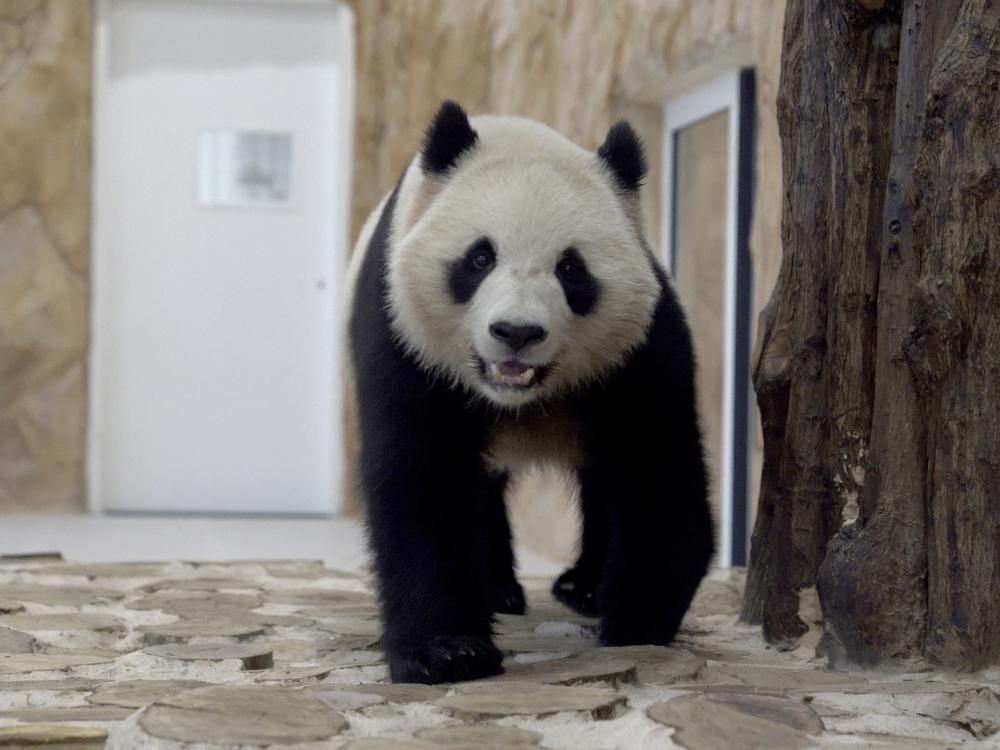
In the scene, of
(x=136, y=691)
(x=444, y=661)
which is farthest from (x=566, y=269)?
(x=136, y=691)

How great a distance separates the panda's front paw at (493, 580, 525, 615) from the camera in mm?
3697

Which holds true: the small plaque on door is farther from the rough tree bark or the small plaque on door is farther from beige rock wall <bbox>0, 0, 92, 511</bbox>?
the rough tree bark

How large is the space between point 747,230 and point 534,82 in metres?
2.10

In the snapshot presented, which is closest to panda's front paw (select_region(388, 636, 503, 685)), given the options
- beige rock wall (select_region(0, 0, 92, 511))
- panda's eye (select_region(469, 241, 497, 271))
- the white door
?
panda's eye (select_region(469, 241, 497, 271))

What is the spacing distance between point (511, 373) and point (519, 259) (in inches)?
8.8

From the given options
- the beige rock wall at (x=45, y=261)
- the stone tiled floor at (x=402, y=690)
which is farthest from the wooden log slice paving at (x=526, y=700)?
the beige rock wall at (x=45, y=261)

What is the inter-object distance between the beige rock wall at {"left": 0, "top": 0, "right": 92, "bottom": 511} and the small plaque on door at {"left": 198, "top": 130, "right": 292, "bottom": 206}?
2.20ft

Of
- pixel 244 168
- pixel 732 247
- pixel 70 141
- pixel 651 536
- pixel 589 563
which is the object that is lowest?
pixel 589 563

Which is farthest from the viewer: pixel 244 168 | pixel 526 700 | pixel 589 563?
pixel 244 168

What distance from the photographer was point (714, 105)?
5.25 metres

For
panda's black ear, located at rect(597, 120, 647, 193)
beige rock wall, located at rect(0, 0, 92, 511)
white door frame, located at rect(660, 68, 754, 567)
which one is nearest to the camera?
panda's black ear, located at rect(597, 120, 647, 193)

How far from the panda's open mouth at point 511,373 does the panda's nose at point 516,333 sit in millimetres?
78

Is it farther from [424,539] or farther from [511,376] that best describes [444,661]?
[511,376]

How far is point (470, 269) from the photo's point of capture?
266 cm
